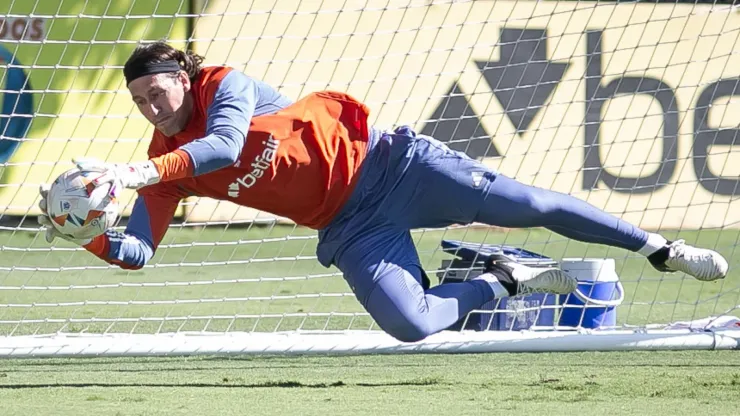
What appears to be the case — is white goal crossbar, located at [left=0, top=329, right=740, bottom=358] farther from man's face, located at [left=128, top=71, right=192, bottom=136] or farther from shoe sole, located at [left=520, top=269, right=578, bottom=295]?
man's face, located at [left=128, top=71, right=192, bottom=136]

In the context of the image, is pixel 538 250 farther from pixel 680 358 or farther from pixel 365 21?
pixel 680 358

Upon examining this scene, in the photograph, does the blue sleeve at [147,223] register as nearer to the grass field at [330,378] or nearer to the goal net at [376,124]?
the grass field at [330,378]

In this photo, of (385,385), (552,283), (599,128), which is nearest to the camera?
(385,385)

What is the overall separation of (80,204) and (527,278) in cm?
184

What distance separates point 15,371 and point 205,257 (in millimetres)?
A: 4249

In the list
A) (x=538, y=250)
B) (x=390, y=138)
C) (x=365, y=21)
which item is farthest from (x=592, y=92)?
(x=390, y=138)

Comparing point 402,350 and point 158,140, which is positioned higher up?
point 158,140

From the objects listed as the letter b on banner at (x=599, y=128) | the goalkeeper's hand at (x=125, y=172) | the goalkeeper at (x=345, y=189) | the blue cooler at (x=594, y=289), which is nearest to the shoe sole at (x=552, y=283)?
the goalkeeper at (x=345, y=189)

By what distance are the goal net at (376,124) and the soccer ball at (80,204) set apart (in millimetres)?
1420

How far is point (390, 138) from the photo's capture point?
4.22 metres

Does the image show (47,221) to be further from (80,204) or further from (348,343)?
(348,343)

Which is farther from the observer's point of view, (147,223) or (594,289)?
(594,289)

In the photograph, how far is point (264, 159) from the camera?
3912 millimetres

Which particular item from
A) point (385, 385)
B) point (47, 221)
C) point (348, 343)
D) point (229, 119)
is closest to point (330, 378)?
point (385, 385)
